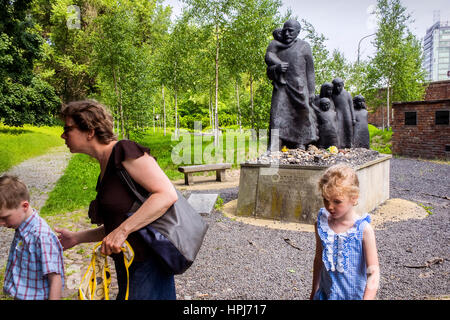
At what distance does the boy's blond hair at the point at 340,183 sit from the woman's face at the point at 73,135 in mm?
1237

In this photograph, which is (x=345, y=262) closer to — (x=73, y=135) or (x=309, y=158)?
(x=73, y=135)

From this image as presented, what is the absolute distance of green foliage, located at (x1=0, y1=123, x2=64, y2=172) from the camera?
1752 cm

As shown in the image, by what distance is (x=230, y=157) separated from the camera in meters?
18.5

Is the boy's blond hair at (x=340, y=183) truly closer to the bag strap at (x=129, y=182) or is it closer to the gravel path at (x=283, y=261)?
the bag strap at (x=129, y=182)

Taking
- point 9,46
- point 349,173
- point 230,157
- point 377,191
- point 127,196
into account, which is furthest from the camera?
point 230,157

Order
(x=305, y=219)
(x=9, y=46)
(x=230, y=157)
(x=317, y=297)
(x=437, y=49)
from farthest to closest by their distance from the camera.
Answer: (x=437, y=49) < (x=230, y=157) < (x=9, y=46) < (x=305, y=219) < (x=317, y=297)

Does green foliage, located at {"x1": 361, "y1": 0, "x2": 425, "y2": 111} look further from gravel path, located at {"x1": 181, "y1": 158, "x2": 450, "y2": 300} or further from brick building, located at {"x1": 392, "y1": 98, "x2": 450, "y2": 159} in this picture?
gravel path, located at {"x1": 181, "y1": 158, "x2": 450, "y2": 300}

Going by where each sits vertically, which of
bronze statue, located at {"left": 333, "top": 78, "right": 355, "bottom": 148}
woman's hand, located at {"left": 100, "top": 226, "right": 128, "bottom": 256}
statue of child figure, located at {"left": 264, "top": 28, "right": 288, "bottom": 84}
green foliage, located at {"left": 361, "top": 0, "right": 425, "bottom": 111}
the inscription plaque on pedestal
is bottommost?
the inscription plaque on pedestal

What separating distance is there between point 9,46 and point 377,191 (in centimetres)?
1089

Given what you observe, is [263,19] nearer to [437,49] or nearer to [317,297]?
[317,297]

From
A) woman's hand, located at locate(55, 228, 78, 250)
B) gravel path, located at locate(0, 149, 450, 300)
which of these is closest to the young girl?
woman's hand, located at locate(55, 228, 78, 250)

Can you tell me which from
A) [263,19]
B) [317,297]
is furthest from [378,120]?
[317,297]

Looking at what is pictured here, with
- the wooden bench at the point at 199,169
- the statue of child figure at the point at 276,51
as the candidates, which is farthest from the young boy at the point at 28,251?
the wooden bench at the point at 199,169

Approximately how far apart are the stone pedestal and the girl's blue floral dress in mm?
4213
